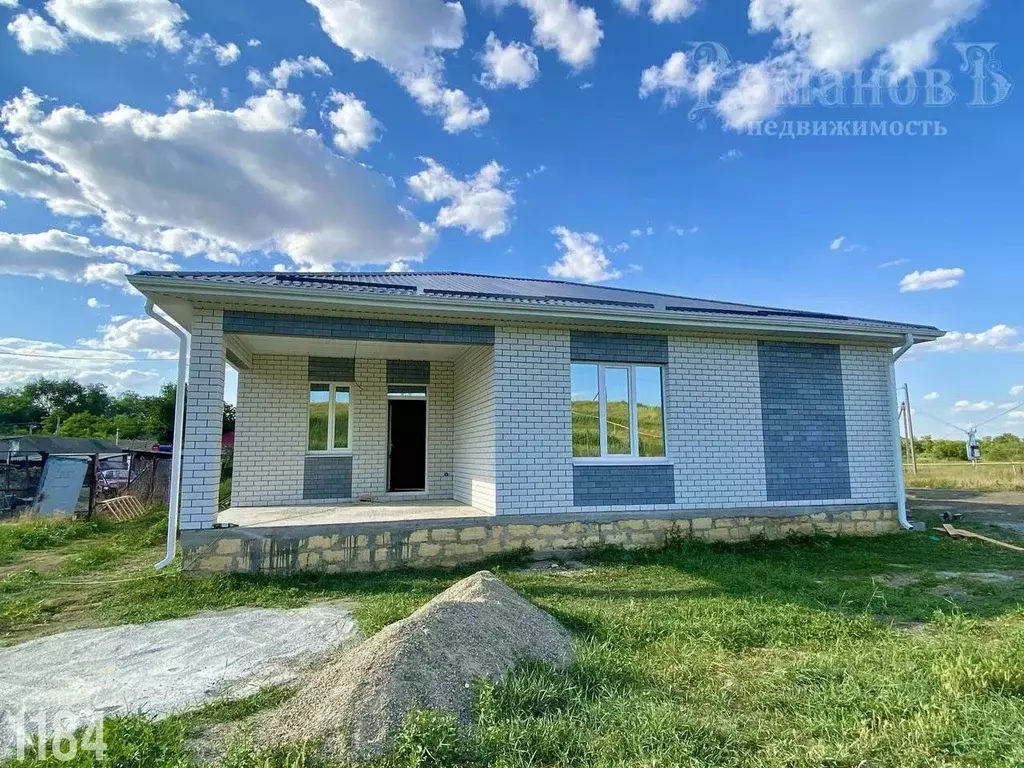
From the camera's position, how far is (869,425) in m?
9.02

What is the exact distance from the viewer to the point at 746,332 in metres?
8.47

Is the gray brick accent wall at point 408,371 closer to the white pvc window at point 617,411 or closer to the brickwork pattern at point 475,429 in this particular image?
the brickwork pattern at point 475,429

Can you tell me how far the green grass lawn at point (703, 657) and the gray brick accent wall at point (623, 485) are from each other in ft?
2.56

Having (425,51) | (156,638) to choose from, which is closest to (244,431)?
(156,638)

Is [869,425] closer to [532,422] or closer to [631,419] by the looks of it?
[631,419]

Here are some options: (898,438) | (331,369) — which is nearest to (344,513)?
(331,369)

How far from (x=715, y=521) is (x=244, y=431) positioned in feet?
26.1

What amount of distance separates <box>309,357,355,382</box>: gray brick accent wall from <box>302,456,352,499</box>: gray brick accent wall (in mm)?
1457

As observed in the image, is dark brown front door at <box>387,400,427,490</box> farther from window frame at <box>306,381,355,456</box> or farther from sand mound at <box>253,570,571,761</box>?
sand mound at <box>253,570,571,761</box>

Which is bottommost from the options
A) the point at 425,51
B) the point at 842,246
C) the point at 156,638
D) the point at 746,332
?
the point at 156,638

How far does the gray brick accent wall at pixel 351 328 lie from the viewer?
669 cm

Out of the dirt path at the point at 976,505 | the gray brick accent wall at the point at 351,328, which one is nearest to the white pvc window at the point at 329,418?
the gray brick accent wall at the point at 351,328

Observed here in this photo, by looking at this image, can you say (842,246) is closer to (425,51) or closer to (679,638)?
(425,51)

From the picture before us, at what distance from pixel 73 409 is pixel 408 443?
6512 cm
